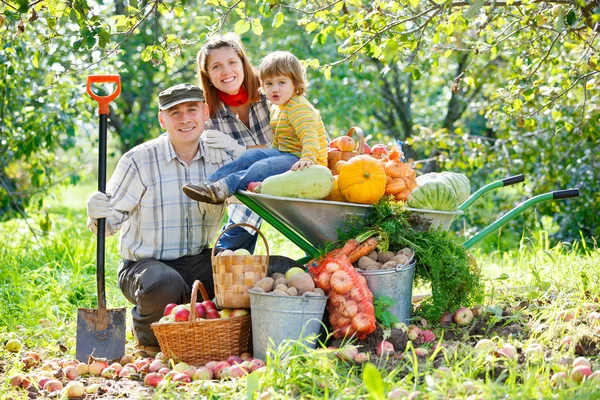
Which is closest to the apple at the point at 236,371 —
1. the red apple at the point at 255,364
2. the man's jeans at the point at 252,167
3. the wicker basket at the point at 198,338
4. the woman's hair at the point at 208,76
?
the red apple at the point at 255,364

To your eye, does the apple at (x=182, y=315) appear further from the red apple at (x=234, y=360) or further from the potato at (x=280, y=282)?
the potato at (x=280, y=282)

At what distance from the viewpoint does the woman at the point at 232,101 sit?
4.21 meters

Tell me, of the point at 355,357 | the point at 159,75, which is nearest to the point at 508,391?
the point at 355,357

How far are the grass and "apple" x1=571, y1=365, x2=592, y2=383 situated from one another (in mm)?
92

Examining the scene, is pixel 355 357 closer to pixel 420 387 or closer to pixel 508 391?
pixel 420 387

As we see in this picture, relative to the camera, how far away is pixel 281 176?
352 centimetres

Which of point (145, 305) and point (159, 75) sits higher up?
point (159, 75)

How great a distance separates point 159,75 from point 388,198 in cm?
693

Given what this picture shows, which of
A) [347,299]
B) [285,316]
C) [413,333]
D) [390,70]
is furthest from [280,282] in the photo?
[390,70]

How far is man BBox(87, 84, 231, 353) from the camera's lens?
12.9ft

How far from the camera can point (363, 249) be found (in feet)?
11.5

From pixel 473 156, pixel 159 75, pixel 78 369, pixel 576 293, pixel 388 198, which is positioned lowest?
pixel 78 369

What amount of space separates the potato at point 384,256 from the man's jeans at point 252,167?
654 millimetres

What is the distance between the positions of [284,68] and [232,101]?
2.06ft
